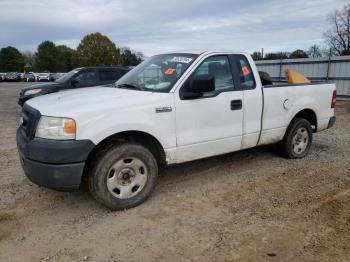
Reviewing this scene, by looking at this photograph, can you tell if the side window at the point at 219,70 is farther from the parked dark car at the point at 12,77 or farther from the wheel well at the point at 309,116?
the parked dark car at the point at 12,77

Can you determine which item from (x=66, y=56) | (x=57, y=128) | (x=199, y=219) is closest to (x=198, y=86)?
(x=199, y=219)

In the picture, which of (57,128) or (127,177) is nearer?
(57,128)

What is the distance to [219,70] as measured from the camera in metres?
4.61

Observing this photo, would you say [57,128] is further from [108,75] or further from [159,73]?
[108,75]

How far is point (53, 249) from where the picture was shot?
312 centimetres

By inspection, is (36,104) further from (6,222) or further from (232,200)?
(232,200)

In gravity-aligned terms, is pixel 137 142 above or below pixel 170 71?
below

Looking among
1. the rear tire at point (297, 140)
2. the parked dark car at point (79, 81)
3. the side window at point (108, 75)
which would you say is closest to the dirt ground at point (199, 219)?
the rear tire at point (297, 140)

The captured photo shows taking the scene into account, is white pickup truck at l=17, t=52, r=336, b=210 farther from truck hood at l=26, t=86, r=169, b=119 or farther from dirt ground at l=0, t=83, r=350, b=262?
dirt ground at l=0, t=83, r=350, b=262

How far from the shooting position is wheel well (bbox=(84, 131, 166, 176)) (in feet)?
12.5

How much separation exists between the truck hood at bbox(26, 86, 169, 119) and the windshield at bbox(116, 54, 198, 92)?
8.8 inches

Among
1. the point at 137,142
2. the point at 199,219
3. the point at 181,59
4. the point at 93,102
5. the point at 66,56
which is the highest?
the point at 66,56

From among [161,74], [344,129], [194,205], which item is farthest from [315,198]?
[344,129]

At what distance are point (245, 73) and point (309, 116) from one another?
1938 mm
